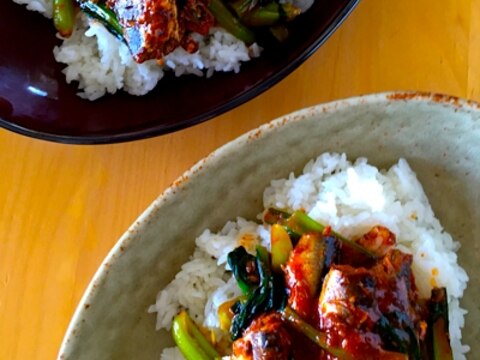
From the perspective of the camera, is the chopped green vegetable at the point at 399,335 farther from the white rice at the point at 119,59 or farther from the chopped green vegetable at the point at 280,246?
the white rice at the point at 119,59

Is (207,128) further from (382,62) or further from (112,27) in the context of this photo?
(382,62)

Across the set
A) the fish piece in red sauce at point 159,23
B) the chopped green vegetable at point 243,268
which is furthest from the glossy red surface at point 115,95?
the chopped green vegetable at point 243,268

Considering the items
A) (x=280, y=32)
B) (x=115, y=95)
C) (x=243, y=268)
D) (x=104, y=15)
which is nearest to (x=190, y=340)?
(x=243, y=268)

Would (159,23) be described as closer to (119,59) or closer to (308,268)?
→ (119,59)

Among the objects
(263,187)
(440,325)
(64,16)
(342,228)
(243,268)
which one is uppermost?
(64,16)

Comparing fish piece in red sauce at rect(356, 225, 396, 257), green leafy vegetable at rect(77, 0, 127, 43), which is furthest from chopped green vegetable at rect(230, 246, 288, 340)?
green leafy vegetable at rect(77, 0, 127, 43)

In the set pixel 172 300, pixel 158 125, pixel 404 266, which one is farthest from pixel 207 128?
pixel 404 266
